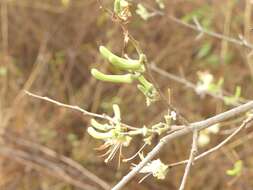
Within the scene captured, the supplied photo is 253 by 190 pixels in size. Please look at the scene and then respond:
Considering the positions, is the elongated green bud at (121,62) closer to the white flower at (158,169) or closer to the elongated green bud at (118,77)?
the elongated green bud at (118,77)

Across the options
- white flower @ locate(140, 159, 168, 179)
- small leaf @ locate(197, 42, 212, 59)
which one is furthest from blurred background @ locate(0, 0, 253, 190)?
white flower @ locate(140, 159, 168, 179)

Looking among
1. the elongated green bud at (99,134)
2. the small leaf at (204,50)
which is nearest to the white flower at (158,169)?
the elongated green bud at (99,134)

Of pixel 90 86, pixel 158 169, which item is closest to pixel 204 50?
pixel 90 86

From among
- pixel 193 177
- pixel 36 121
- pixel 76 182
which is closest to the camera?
pixel 76 182

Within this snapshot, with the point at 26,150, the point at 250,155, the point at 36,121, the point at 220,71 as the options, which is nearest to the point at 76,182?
the point at 26,150

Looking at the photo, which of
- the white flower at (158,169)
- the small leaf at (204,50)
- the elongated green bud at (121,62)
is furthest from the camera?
the small leaf at (204,50)

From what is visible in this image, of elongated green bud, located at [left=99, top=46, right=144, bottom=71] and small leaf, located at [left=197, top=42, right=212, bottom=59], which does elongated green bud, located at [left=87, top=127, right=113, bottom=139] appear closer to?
elongated green bud, located at [left=99, top=46, right=144, bottom=71]

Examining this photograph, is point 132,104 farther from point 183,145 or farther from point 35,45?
point 35,45
